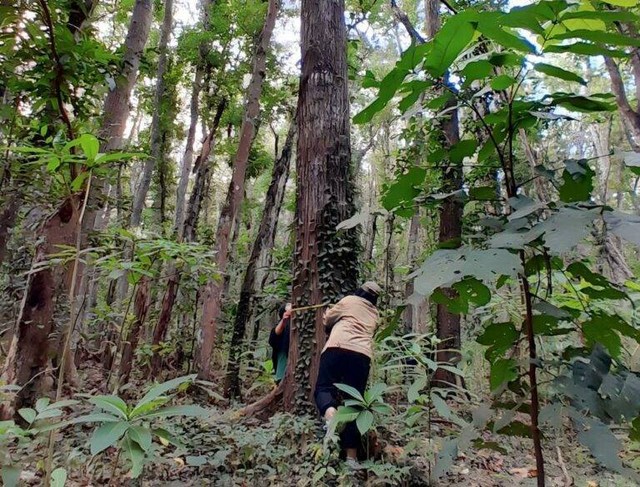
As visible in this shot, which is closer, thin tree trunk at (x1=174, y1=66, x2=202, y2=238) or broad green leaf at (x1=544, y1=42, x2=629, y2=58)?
broad green leaf at (x1=544, y1=42, x2=629, y2=58)

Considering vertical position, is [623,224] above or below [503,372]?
above

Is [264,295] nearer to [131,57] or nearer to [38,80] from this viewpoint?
[131,57]

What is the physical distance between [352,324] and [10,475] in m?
2.48

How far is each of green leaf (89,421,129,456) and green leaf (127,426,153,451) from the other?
0.03 meters

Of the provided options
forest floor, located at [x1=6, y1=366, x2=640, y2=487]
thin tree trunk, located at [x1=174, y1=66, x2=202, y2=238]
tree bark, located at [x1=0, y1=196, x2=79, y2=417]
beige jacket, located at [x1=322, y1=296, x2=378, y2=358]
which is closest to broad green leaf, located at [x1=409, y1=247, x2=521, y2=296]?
forest floor, located at [x1=6, y1=366, x2=640, y2=487]

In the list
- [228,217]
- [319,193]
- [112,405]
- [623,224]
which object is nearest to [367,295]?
[319,193]

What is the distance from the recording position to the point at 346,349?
11.5 ft

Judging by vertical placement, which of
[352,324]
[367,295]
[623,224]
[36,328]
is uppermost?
[623,224]

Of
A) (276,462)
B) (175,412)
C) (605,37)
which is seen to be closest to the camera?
(605,37)

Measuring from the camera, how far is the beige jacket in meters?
3.54

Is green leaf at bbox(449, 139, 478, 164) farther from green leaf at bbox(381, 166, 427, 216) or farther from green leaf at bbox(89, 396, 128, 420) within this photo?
green leaf at bbox(89, 396, 128, 420)

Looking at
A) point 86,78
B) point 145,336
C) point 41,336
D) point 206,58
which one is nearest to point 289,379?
point 41,336

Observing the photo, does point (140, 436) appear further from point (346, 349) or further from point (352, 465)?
point (346, 349)

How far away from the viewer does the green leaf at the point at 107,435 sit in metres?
1.33
